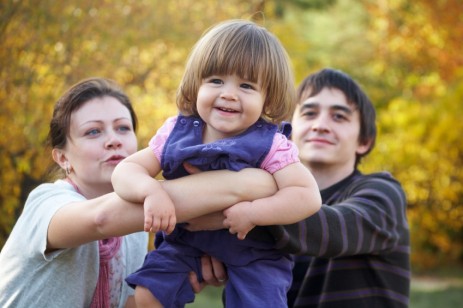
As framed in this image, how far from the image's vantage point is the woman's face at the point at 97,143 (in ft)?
10.5

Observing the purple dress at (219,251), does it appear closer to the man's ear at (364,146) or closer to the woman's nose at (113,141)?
the woman's nose at (113,141)

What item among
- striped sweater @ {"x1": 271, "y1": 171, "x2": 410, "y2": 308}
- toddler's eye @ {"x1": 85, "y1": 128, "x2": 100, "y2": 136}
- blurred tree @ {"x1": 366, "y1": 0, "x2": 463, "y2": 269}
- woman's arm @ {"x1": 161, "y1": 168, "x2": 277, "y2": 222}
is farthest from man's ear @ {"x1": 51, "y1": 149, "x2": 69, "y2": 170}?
blurred tree @ {"x1": 366, "y1": 0, "x2": 463, "y2": 269}

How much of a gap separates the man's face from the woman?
0.99 meters

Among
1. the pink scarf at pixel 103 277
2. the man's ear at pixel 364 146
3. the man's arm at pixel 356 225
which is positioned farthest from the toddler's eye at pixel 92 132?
the man's ear at pixel 364 146

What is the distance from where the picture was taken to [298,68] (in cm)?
1115

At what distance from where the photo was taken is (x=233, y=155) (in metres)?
2.67

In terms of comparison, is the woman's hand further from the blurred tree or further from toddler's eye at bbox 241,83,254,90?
the blurred tree

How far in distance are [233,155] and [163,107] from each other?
16.2ft

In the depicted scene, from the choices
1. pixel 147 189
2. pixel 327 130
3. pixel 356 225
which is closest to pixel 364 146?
pixel 327 130

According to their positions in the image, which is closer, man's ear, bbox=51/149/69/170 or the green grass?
man's ear, bbox=51/149/69/170

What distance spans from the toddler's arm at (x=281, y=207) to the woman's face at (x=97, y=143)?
75 cm

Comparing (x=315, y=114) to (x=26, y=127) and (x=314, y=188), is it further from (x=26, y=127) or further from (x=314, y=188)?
(x=26, y=127)

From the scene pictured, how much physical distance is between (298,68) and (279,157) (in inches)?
338

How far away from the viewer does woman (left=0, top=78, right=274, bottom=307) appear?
8.77 ft
